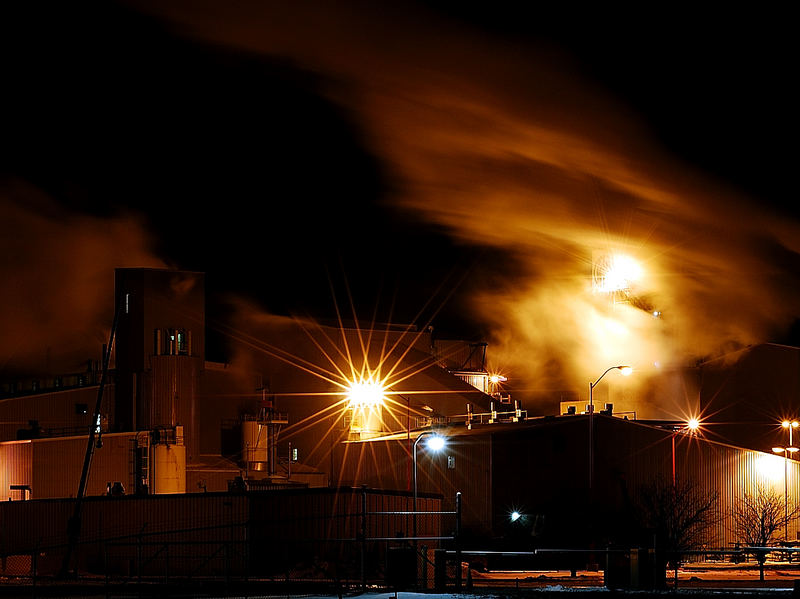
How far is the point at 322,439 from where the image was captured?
63.3 meters

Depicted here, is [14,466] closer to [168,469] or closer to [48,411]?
[48,411]

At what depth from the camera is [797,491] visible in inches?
1965

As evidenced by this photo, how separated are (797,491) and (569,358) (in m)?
24.2

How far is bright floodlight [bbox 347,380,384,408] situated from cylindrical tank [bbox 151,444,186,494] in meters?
15.3

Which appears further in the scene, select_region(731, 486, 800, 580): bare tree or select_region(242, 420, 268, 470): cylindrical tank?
select_region(242, 420, 268, 470): cylindrical tank

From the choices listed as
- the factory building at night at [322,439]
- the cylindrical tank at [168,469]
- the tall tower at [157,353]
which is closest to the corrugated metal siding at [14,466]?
the factory building at night at [322,439]

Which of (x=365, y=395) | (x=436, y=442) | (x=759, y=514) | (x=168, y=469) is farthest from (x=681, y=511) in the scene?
(x=365, y=395)

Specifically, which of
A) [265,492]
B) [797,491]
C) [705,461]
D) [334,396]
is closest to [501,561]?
[265,492]

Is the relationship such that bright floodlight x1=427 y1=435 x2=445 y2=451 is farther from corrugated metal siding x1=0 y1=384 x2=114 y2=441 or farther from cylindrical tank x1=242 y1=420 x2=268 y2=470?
corrugated metal siding x1=0 y1=384 x2=114 y2=441

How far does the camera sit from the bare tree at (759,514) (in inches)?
1875

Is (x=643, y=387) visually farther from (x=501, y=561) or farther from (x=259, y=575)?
(x=259, y=575)

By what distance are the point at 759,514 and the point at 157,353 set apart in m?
26.5

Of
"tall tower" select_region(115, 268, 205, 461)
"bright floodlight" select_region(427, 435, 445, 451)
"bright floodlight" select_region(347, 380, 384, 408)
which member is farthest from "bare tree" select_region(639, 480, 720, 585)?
"bright floodlight" select_region(347, 380, 384, 408)

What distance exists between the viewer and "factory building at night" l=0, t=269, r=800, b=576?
4531 cm
